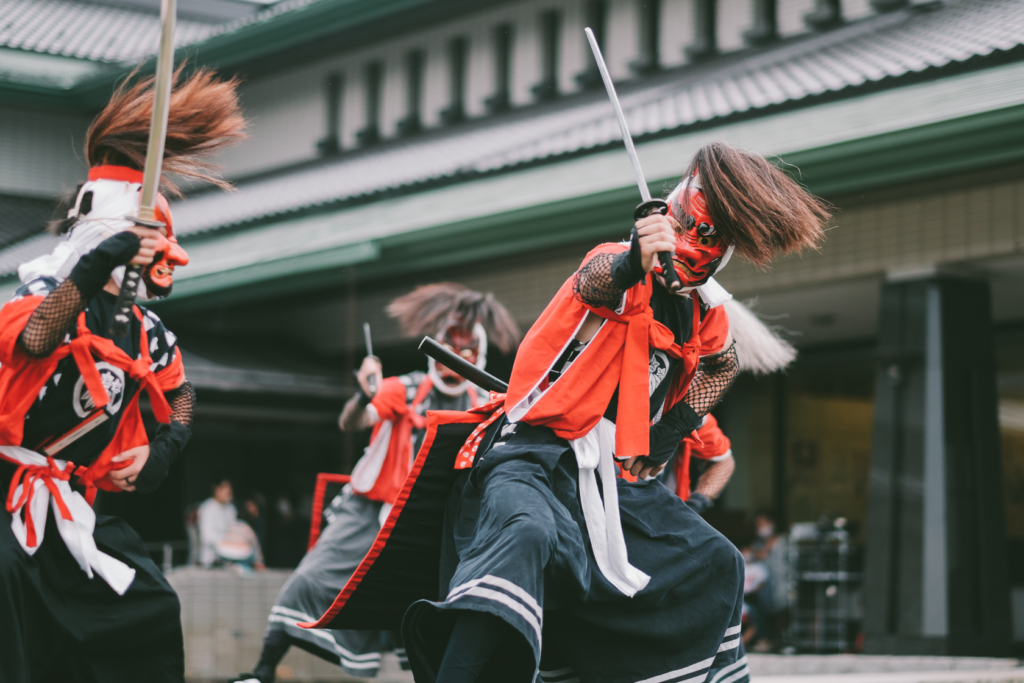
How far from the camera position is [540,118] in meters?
11.6

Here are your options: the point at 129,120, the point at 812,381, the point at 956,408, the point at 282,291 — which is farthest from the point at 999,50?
the point at 282,291

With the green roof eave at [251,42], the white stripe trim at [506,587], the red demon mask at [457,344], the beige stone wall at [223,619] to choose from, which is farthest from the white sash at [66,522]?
the green roof eave at [251,42]

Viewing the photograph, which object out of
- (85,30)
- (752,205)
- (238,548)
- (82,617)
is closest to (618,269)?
(752,205)

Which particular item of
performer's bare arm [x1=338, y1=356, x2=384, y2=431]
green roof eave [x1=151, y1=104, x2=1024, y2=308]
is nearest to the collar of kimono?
performer's bare arm [x1=338, y1=356, x2=384, y2=431]

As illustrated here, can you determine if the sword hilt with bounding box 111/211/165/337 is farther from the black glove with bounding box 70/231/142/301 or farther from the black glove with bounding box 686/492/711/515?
the black glove with bounding box 686/492/711/515

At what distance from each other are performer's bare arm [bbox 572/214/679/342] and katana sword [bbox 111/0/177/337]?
3.73 ft

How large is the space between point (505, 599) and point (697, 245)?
116 cm

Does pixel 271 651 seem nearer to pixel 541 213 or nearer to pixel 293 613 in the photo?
pixel 293 613

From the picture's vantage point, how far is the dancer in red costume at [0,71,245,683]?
301 cm

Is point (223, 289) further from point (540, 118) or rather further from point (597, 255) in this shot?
point (597, 255)

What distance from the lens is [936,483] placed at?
7.86 metres

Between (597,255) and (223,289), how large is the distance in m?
8.78

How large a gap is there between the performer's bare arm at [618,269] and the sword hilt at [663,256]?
21mm

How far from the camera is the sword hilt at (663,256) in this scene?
271 cm
